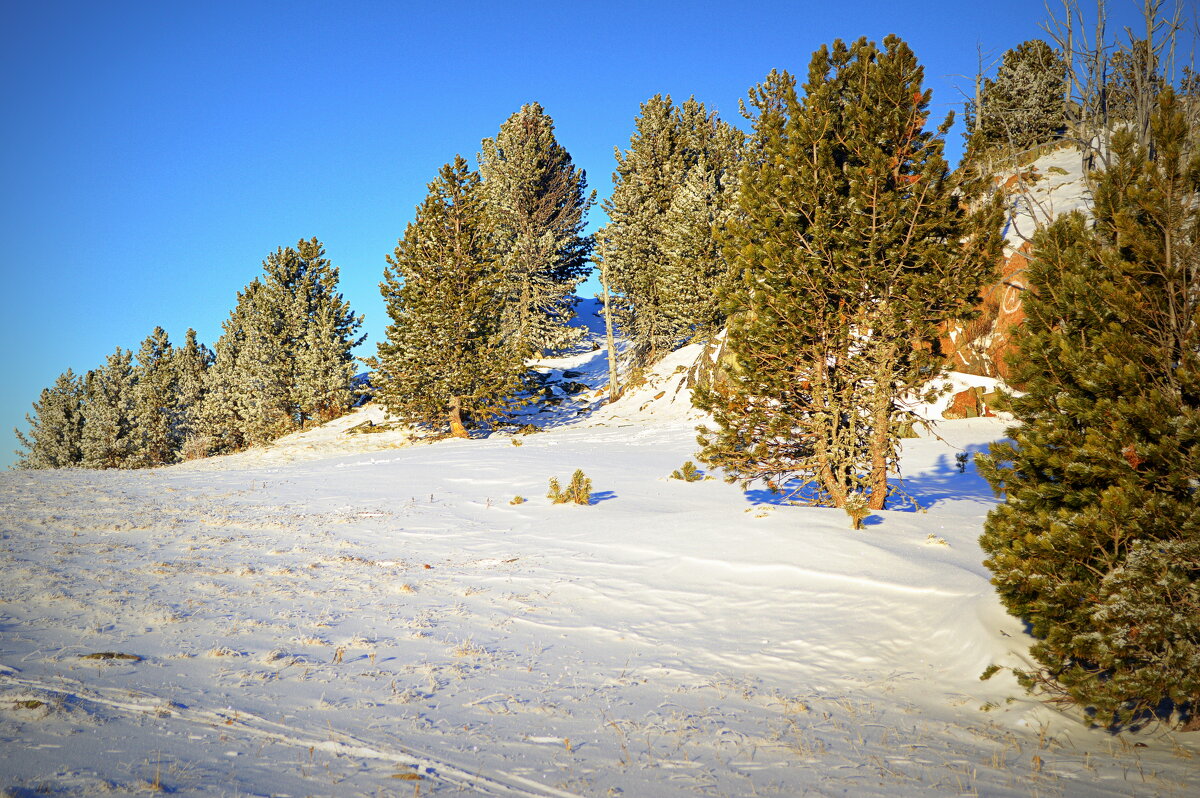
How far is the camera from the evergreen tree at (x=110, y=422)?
42719 mm

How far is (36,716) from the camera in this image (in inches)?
150

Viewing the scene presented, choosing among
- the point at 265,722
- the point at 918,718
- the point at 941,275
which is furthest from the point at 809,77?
the point at 265,722

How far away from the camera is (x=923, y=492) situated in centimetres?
1392

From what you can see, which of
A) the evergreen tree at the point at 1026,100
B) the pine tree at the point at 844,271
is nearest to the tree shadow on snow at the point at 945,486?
the pine tree at the point at 844,271

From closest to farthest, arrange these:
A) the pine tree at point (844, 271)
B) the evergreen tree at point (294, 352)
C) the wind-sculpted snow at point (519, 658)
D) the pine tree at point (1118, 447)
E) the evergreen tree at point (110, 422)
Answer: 1. the wind-sculpted snow at point (519, 658)
2. the pine tree at point (1118, 447)
3. the pine tree at point (844, 271)
4. the evergreen tree at point (294, 352)
5. the evergreen tree at point (110, 422)

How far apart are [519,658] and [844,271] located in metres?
7.85

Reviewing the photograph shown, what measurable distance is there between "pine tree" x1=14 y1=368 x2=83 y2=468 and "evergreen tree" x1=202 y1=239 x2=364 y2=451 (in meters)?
18.3

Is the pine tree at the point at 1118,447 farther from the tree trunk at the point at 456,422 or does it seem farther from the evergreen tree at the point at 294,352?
the evergreen tree at the point at 294,352

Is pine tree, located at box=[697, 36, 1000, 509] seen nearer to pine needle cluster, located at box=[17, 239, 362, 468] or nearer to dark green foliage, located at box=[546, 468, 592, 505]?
dark green foliage, located at box=[546, 468, 592, 505]

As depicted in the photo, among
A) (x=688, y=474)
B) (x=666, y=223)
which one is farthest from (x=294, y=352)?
(x=688, y=474)

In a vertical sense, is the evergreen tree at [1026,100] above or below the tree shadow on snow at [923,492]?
above

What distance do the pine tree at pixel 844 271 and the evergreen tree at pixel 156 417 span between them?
45157mm

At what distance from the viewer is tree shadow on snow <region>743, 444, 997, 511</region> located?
40.5ft

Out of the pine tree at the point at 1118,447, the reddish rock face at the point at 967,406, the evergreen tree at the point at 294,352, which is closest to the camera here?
the pine tree at the point at 1118,447
